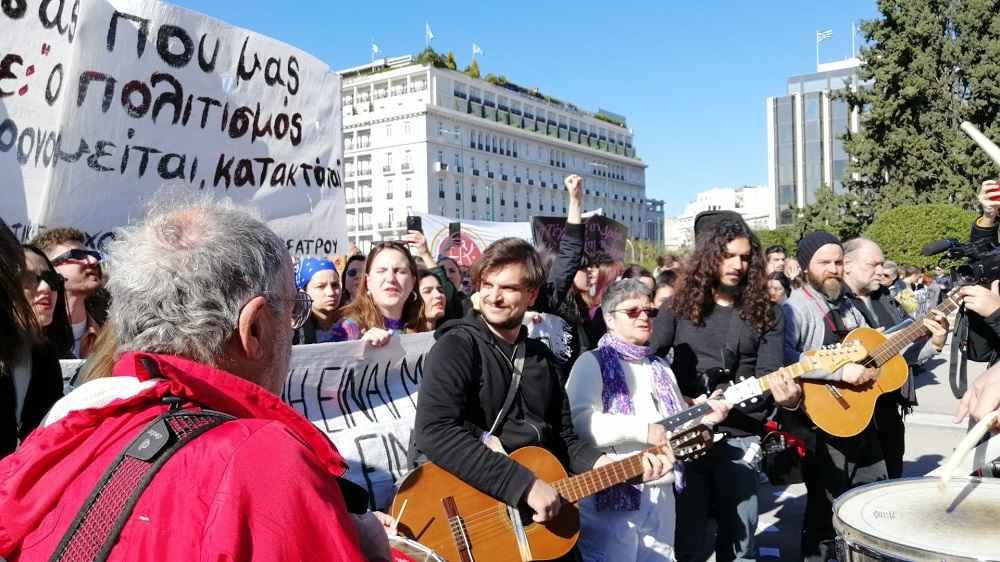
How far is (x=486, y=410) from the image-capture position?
10.5 ft

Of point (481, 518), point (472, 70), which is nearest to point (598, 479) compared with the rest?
point (481, 518)

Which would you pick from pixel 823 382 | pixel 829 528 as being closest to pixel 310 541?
pixel 823 382

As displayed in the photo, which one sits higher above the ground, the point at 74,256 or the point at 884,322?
the point at 74,256

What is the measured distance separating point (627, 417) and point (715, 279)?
124 centimetres

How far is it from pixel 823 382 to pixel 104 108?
4317 mm

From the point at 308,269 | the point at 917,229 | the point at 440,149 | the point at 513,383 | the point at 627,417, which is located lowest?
the point at 627,417

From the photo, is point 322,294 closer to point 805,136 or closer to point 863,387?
point 863,387

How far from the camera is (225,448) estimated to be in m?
1.16

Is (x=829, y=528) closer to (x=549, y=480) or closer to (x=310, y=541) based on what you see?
(x=549, y=480)

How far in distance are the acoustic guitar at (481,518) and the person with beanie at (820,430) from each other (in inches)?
73.9

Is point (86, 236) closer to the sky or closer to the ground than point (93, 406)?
closer to the sky

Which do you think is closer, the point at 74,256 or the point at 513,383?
the point at 513,383

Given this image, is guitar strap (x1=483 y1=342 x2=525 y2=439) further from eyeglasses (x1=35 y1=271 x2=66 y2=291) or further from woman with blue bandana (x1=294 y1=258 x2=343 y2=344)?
eyeglasses (x1=35 y1=271 x2=66 y2=291)

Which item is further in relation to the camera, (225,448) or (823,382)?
(823,382)
